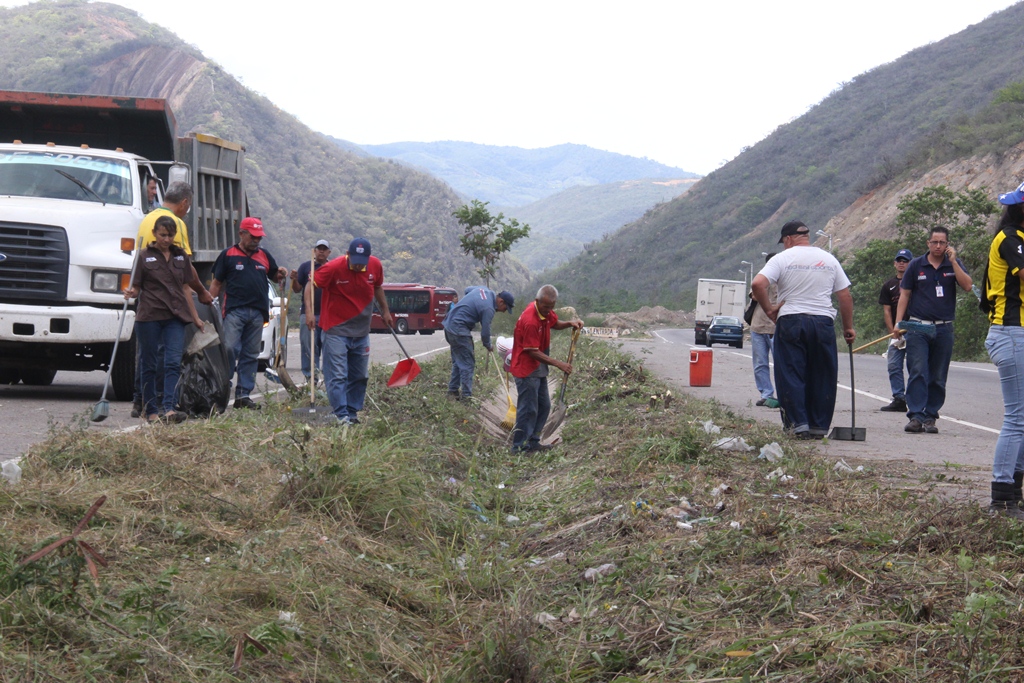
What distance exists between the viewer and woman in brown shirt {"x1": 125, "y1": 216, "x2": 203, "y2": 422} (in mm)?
8734

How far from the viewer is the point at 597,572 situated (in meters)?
4.82

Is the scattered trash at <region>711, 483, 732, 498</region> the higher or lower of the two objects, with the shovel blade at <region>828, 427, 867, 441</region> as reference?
higher

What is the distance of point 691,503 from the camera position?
584 centimetres

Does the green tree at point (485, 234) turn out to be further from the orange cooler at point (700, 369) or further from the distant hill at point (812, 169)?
the distant hill at point (812, 169)

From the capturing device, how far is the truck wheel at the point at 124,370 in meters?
10.7

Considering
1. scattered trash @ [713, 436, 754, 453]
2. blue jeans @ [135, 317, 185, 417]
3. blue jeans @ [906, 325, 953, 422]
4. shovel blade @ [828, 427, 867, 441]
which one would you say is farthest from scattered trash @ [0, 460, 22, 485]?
blue jeans @ [906, 325, 953, 422]

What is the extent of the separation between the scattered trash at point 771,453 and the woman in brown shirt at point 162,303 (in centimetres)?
478

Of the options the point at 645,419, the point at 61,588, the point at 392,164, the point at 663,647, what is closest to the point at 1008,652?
the point at 663,647

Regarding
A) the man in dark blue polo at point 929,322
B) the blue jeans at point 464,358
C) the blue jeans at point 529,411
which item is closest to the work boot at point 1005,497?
the blue jeans at point 529,411

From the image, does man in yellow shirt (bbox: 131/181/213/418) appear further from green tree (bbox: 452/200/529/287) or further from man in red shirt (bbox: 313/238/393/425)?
green tree (bbox: 452/200/529/287)

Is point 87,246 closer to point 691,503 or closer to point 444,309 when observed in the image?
point 691,503

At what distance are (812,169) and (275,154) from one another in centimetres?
5030

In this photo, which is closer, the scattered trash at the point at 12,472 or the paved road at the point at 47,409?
the scattered trash at the point at 12,472

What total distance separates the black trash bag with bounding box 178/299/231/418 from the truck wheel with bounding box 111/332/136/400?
1464 millimetres
